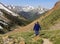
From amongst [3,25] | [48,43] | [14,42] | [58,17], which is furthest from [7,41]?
[3,25]

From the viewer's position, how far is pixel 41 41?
86.9 feet

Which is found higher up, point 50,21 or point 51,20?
point 51,20

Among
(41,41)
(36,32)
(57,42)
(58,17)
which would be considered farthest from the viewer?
(58,17)

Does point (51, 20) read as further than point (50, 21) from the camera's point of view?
Yes

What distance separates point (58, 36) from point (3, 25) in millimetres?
89451

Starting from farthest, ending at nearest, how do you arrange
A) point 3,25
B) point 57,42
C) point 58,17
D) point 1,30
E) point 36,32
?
point 3,25, point 1,30, point 58,17, point 36,32, point 57,42

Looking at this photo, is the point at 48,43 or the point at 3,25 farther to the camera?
the point at 3,25

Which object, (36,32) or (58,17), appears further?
(58,17)

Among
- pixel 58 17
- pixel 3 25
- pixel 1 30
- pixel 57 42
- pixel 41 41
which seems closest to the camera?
pixel 57 42

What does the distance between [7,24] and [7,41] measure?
303 ft

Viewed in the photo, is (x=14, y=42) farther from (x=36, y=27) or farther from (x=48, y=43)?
(x=36, y=27)

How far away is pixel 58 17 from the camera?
5978 centimetres

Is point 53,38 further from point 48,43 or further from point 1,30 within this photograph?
point 1,30

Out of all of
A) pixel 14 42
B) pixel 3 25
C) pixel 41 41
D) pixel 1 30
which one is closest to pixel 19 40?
pixel 14 42
